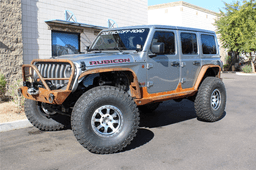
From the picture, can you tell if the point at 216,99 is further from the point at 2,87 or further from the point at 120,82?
the point at 2,87

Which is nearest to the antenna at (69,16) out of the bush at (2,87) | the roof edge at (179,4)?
the bush at (2,87)

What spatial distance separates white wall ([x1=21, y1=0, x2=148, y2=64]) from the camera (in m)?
10.3

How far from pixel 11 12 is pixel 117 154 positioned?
310 inches

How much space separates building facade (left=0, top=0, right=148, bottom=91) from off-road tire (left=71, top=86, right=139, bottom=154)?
16.9 ft

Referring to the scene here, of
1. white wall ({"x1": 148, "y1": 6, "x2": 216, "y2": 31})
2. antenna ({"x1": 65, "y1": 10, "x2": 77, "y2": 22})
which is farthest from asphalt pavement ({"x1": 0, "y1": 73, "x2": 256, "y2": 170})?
white wall ({"x1": 148, "y1": 6, "x2": 216, "y2": 31})

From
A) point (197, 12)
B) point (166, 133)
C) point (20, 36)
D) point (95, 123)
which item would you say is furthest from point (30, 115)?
point (197, 12)

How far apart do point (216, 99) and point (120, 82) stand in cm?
282

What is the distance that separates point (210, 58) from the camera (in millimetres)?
6434

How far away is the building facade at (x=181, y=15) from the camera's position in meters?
26.6

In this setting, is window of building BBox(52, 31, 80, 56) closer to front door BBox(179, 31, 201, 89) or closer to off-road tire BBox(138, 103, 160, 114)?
off-road tire BBox(138, 103, 160, 114)

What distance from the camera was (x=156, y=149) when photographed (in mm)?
4320

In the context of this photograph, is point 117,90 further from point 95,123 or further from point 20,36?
point 20,36

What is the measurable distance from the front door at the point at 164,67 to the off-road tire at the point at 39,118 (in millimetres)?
2136

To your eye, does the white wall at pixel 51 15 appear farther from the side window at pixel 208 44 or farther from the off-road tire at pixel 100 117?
the off-road tire at pixel 100 117
